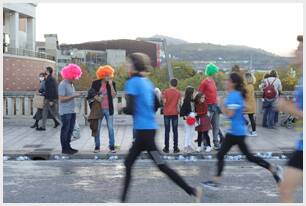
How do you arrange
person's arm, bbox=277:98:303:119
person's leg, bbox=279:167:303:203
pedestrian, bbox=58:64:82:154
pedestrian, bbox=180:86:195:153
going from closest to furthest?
person's leg, bbox=279:167:303:203 → person's arm, bbox=277:98:303:119 → pedestrian, bbox=58:64:82:154 → pedestrian, bbox=180:86:195:153

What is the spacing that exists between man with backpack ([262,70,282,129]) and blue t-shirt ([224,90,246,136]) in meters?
8.56

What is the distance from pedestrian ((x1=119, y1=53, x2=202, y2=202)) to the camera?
21.2ft

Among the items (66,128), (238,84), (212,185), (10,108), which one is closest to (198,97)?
(66,128)

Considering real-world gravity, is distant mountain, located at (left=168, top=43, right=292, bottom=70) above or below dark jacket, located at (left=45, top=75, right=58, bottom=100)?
above

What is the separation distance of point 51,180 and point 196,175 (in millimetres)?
2240

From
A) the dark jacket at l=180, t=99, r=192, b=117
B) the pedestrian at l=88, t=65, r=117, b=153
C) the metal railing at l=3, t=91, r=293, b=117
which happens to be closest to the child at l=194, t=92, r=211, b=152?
the dark jacket at l=180, t=99, r=192, b=117

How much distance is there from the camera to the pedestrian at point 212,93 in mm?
11482

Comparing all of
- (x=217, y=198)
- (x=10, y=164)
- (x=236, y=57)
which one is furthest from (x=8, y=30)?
(x=217, y=198)

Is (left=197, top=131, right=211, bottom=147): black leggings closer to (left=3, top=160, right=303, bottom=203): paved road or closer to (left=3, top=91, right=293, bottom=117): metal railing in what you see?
(left=3, top=160, right=303, bottom=203): paved road

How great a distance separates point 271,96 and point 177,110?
15.8 ft

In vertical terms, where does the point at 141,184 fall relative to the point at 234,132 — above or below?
below

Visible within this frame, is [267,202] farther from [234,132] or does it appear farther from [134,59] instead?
[134,59]

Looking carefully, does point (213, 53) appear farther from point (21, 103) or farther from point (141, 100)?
point (141, 100)

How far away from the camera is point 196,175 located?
935 cm
